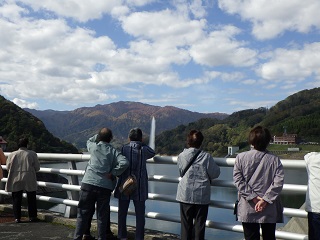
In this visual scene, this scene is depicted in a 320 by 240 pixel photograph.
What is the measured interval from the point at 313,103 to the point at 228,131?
151ft

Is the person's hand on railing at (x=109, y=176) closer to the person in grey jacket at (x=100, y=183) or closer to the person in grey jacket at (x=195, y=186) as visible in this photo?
the person in grey jacket at (x=100, y=183)

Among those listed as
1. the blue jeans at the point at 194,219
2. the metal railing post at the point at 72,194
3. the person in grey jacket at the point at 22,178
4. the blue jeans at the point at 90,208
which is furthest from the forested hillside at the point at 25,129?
the blue jeans at the point at 194,219

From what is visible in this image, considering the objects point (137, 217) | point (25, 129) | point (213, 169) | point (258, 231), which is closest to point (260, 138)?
point (213, 169)

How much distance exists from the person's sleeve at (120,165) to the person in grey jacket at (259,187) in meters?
1.40

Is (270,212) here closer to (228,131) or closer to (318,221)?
(318,221)

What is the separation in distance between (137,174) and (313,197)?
2.03 metres

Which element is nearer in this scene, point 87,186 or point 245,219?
point 245,219

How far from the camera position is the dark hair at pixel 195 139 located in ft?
14.0

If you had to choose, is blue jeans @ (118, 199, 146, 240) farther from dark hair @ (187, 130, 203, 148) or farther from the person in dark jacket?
dark hair @ (187, 130, 203, 148)

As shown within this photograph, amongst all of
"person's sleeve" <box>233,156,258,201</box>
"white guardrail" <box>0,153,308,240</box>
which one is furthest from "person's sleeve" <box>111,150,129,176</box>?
"person's sleeve" <box>233,156,258,201</box>

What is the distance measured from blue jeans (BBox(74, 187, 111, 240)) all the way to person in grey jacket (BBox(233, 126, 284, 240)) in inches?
68.4

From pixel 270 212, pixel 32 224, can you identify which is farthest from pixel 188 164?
pixel 32 224

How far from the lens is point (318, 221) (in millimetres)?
3523

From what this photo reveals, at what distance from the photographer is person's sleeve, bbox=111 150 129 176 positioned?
455cm
